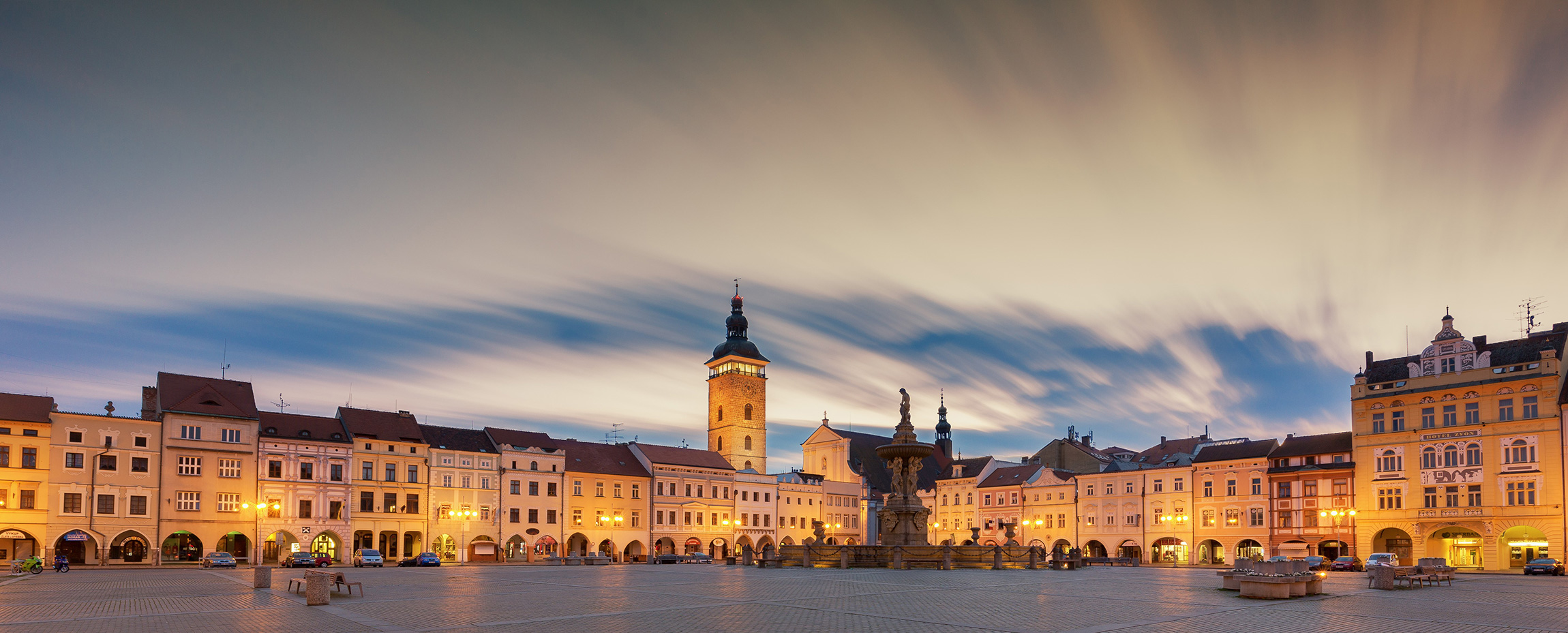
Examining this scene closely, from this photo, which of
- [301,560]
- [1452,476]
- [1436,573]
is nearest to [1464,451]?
[1452,476]

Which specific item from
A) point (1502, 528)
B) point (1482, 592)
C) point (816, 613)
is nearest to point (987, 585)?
point (816, 613)

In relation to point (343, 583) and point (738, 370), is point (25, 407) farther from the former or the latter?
point (738, 370)

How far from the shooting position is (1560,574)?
49.4m

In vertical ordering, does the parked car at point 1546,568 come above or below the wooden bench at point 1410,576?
below

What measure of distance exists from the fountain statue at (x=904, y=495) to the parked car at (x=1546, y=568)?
2848 cm

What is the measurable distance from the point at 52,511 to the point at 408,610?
51.3 metres

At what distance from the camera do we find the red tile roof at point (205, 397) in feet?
220

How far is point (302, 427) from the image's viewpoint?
72.8 m

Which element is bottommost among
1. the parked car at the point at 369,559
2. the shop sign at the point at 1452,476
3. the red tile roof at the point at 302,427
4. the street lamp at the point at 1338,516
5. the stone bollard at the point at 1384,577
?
the parked car at the point at 369,559

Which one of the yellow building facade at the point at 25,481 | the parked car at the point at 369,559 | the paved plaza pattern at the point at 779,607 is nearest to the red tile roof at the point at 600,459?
the parked car at the point at 369,559

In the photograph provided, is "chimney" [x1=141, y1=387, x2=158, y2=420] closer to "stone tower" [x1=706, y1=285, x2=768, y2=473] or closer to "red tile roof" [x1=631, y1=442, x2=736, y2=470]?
"red tile roof" [x1=631, y1=442, x2=736, y2=470]

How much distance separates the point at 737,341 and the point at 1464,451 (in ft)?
248

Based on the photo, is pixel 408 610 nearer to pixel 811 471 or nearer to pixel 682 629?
pixel 682 629

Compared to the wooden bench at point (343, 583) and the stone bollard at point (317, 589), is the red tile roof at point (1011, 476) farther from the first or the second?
the stone bollard at point (317, 589)
